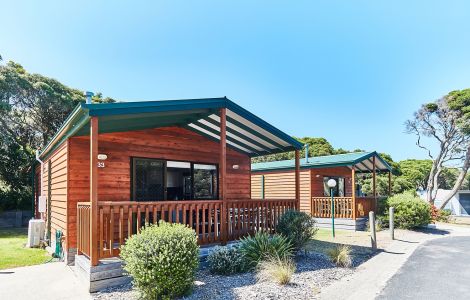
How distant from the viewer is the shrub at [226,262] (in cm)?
575

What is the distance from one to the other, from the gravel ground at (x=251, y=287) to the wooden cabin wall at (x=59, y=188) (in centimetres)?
327

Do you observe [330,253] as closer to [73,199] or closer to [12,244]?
[73,199]

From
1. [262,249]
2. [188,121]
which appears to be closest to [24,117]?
[188,121]

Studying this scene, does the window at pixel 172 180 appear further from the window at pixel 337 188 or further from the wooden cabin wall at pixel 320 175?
the window at pixel 337 188

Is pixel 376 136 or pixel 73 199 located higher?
pixel 376 136

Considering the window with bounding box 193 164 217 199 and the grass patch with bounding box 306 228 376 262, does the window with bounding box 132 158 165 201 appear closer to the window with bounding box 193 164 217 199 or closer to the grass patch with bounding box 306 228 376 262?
the window with bounding box 193 164 217 199

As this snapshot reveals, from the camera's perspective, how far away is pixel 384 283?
5.54 metres

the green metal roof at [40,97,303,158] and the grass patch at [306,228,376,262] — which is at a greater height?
the green metal roof at [40,97,303,158]

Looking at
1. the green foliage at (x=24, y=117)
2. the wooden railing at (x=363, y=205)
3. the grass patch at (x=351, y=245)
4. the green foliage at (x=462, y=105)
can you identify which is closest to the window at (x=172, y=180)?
the grass patch at (x=351, y=245)

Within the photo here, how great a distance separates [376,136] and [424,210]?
19.5m

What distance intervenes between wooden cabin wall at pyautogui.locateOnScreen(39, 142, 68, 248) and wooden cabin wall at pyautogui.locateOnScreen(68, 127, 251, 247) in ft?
0.81

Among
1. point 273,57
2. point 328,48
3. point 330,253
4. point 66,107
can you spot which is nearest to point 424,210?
point 330,253

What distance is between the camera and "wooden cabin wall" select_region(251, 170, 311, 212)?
50.4ft

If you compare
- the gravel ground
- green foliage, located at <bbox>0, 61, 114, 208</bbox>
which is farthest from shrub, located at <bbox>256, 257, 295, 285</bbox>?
green foliage, located at <bbox>0, 61, 114, 208</bbox>
